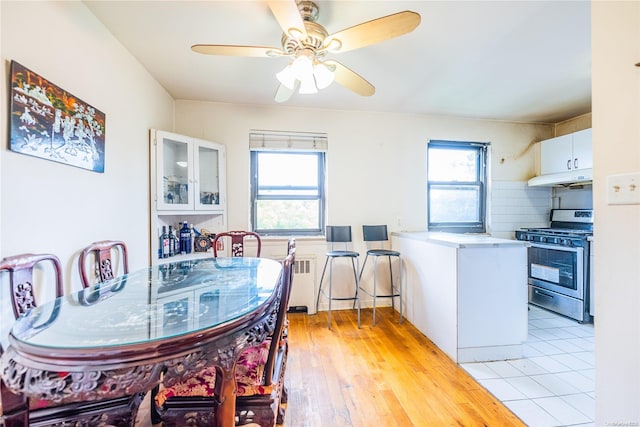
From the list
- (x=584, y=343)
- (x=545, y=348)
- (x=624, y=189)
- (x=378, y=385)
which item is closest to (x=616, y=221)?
(x=624, y=189)

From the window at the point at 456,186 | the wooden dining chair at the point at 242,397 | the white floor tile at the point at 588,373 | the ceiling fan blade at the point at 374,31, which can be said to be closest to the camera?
the wooden dining chair at the point at 242,397

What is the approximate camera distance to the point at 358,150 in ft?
10.5

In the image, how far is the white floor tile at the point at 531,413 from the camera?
55.8 inches

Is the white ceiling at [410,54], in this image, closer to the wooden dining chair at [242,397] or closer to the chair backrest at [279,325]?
the chair backrest at [279,325]

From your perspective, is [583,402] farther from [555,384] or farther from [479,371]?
[479,371]

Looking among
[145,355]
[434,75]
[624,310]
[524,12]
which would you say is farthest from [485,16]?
[145,355]

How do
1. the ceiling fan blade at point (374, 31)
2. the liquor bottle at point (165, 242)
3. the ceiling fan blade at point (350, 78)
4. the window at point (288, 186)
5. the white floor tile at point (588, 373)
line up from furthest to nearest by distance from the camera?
the window at point (288, 186), the liquor bottle at point (165, 242), the white floor tile at point (588, 373), the ceiling fan blade at point (350, 78), the ceiling fan blade at point (374, 31)

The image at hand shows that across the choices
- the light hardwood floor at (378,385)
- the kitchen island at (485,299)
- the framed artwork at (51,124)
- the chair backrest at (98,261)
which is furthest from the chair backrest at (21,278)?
the kitchen island at (485,299)

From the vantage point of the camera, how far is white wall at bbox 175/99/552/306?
2986 mm

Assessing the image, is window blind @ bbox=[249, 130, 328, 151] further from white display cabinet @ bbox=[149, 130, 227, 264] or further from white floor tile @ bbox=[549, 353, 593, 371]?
white floor tile @ bbox=[549, 353, 593, 371]

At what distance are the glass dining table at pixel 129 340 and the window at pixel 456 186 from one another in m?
2.89

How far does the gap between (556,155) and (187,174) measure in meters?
4.30

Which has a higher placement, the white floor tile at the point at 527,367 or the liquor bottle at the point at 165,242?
the liquor bottle at the point at 165,242

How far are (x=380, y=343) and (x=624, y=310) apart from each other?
166 cm
